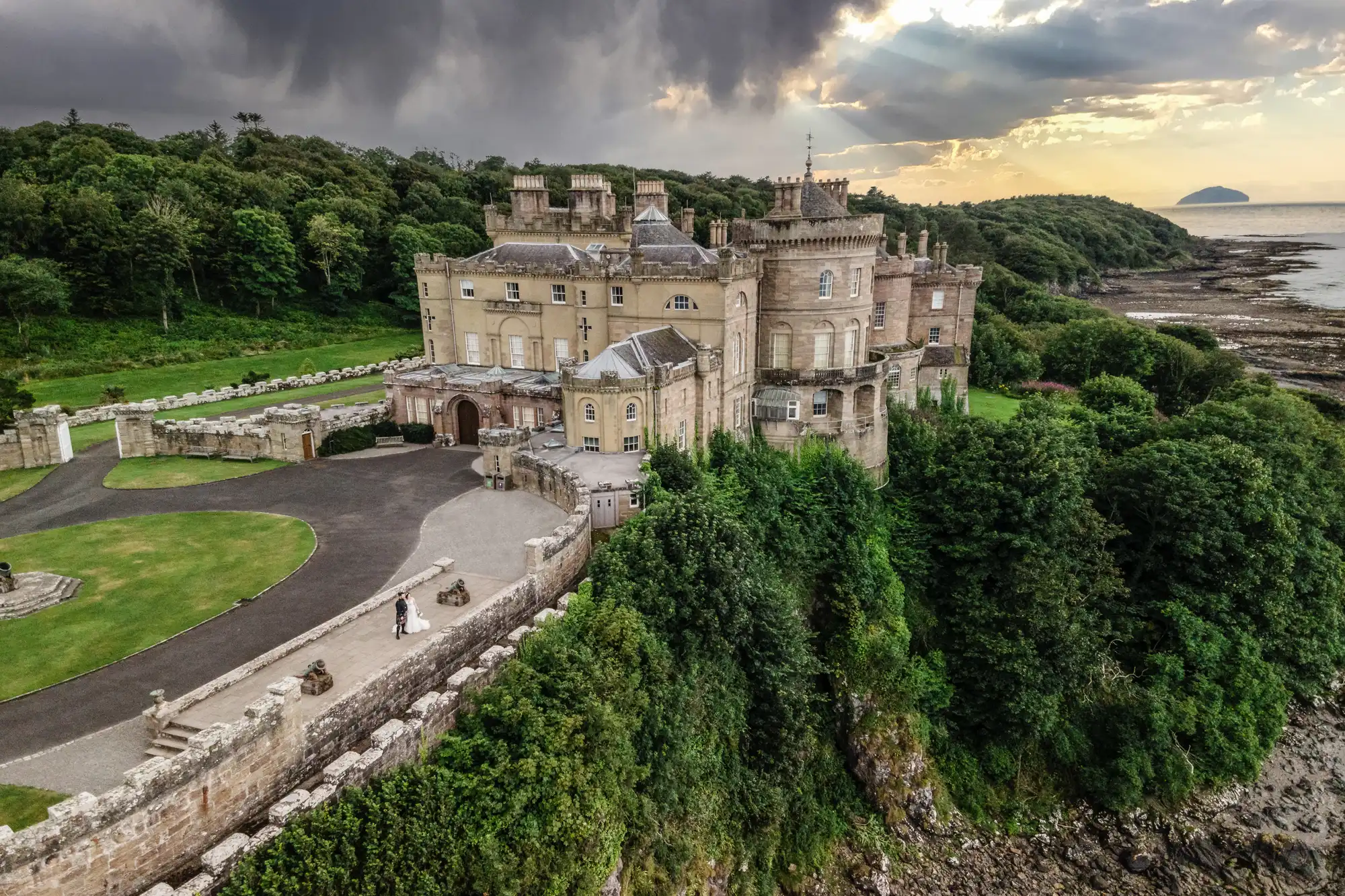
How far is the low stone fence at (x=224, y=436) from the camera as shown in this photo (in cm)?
3538

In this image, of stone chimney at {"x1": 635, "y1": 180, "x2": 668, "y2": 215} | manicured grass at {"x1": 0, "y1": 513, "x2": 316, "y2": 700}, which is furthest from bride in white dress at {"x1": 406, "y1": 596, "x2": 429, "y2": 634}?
stone chimney at {"x1": 635, "y1": 180, "x2": 668, "y2": 215}

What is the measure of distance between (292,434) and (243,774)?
2423 cm

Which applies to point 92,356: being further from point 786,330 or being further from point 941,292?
point 941,292

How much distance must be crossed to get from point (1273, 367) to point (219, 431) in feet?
285

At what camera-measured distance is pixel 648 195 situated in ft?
147

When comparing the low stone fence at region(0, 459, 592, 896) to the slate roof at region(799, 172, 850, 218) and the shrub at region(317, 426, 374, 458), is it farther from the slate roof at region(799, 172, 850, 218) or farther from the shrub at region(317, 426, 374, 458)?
the slate roof at region(799, 172, 850, 218)

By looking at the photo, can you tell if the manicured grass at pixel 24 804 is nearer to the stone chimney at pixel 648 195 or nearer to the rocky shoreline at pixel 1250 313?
the stone chimney at pixel 648 195

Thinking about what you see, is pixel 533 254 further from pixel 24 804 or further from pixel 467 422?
pixel 24 804

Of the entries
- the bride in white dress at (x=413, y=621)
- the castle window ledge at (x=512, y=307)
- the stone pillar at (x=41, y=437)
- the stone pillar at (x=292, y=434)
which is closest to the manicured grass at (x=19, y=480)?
the stone pillar at (x=41, y=437)

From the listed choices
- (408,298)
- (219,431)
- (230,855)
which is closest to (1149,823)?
(230,855)

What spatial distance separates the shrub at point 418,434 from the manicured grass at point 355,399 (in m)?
5.84

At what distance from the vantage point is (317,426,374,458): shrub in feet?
120

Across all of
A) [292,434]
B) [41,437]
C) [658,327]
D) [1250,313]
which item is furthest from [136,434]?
[1250,313]

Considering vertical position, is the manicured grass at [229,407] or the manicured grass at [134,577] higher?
the manicured grass at [229,407]
